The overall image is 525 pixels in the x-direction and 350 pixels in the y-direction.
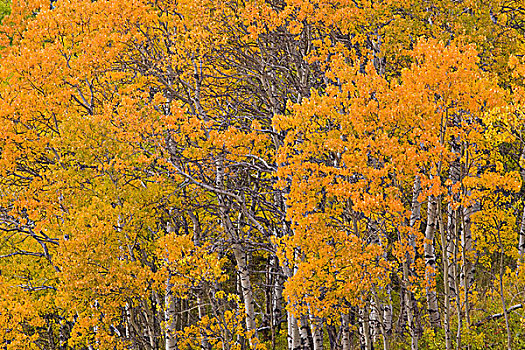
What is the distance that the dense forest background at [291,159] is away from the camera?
1154cm

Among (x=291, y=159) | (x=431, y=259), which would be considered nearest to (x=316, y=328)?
(x=431, y=259)

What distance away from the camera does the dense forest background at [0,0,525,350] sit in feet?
37.9

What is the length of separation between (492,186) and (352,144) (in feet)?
9.92

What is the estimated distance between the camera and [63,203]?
52.9 ft

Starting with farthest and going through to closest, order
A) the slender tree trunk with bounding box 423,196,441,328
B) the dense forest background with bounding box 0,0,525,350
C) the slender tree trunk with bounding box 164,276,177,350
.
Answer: the slender tree trunk with bounding box 164,276,177,350 → the slender tree trunk with bounding box 423,196,441,328 → the dense forest background with bounding box 0,0,525,350

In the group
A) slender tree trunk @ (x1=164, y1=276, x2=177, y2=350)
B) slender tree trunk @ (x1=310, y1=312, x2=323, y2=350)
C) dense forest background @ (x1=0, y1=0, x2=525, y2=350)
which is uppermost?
dense forest background @ (x1=0, y1=0, x2=525, y2=350)

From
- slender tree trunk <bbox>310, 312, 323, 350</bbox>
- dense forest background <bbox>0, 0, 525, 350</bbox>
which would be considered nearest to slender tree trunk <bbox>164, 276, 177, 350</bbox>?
dense forest background <bbox>0, 0, 525, 350</bbox>

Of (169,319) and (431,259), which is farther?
(169,319)

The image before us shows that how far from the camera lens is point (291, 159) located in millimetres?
12070

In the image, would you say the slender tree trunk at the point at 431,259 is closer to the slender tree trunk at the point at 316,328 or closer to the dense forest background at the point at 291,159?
the dense forest background at the point at 291,159

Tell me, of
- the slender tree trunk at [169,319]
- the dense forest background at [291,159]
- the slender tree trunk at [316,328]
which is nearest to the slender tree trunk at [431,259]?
the dense forest background at [291,159]

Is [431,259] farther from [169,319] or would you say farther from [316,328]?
[169,319]

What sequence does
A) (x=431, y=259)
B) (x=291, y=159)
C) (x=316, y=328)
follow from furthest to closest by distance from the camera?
1. (x=431, y=259)
2. (x=316, y=328)
3. (x=291, y=159)

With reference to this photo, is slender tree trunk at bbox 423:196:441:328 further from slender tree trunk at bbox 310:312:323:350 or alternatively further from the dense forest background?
slender tree trunk at bbox 310:312:323:350
